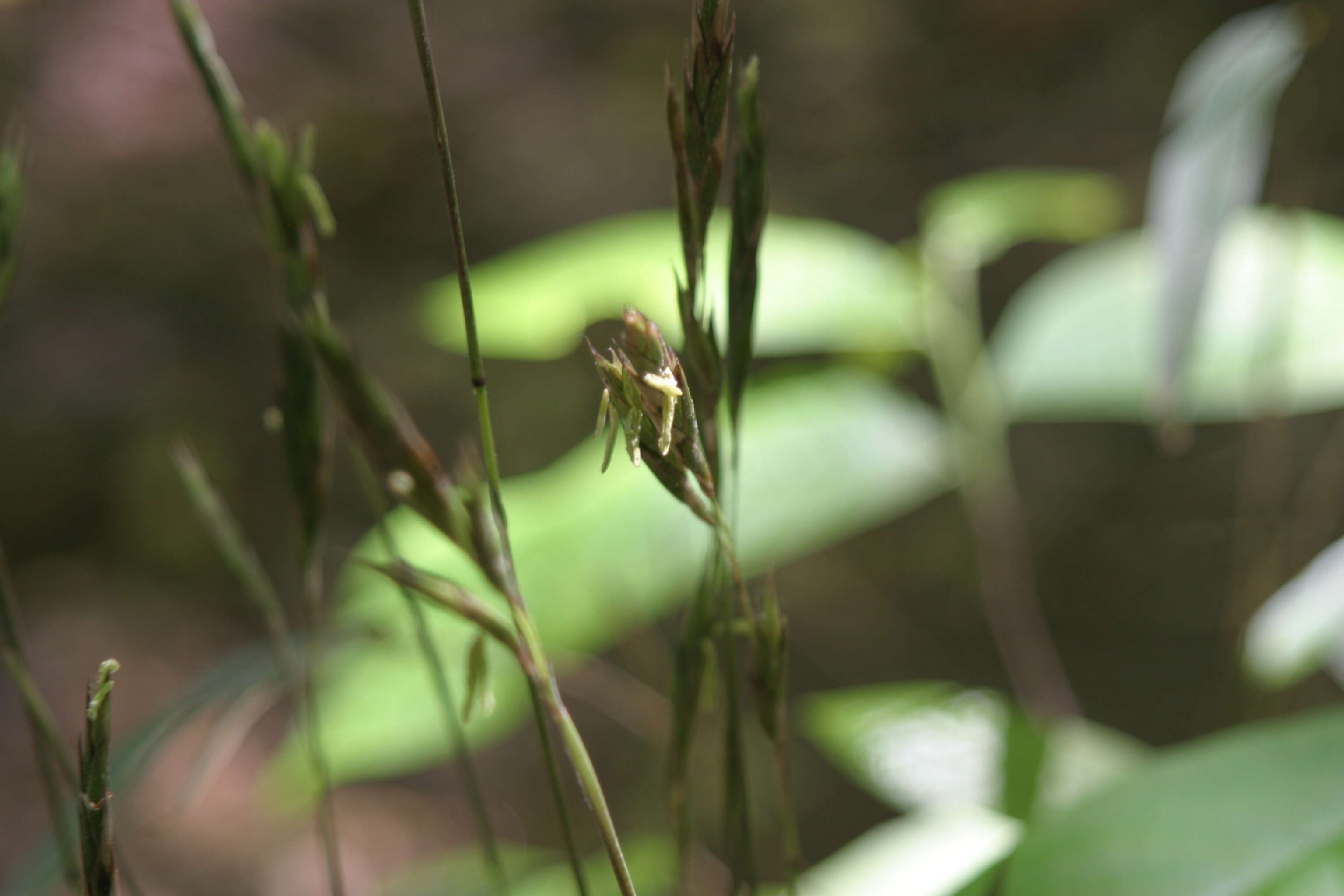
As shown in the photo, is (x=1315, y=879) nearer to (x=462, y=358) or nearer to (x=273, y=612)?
(x=273, y=612)

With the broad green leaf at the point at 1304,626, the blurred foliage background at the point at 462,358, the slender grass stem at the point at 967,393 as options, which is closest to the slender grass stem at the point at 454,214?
the broad green leaf at the point at 1304,626

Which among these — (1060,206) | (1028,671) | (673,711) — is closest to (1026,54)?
(1060,206)

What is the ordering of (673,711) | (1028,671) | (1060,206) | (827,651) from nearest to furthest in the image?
(673,711)
(1060,206)
(1028,671)
(827,651)

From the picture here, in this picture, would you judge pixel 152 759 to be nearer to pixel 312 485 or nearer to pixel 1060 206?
pixel 312 485

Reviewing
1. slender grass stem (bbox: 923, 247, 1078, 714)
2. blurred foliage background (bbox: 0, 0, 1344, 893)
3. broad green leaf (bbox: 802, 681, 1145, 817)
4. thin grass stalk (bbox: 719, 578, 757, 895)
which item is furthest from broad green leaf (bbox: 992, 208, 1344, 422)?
blurred foliage background (bbox: 0, 0, 1344, 893)

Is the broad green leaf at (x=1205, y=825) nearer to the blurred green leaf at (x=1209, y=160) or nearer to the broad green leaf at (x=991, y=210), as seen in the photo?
the blurred green leaf at (x=1209, y=160)

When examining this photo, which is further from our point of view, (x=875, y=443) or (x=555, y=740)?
(x=555, y=740)
